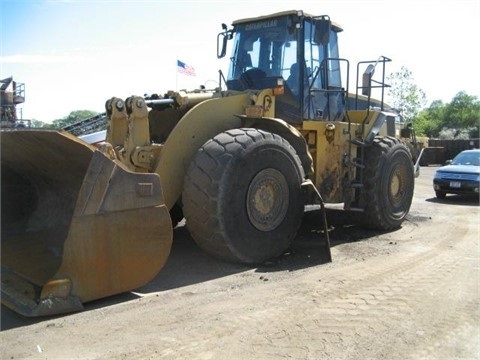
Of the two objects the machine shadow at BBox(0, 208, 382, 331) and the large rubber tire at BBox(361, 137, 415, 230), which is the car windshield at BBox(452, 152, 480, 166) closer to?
the large rubber tire at BBox(361, 137, 415, 230)

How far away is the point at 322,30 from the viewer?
7117mm

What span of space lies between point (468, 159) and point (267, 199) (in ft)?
35.5

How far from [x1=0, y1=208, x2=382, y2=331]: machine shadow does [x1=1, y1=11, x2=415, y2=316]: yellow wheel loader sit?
122mm

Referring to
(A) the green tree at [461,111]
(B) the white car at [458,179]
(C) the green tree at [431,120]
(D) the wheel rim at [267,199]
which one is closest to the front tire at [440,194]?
(B) the white car at [458,179]

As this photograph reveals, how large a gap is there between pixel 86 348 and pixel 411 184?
6.87m

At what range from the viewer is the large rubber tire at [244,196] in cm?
542

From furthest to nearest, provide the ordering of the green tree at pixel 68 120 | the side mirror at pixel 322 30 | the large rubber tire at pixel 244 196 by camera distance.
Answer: the green tree at pixel 68 120
the side mirror at pixel 322 30
the large rubber tire at pixel 244 196

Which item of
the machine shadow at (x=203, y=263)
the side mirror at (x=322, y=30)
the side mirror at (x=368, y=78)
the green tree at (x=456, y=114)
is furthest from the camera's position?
the green tree at (x=456, y=114)

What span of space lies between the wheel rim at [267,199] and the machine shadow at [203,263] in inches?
18.8

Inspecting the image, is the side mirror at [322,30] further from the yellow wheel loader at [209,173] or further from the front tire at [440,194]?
the front tire at [440,194]

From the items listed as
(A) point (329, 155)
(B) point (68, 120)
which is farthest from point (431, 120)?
(A) point (329, 155)

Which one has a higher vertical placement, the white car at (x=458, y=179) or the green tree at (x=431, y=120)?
the green tree at (x=431, y=120)

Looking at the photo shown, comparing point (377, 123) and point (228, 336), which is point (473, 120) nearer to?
point (377, 123)

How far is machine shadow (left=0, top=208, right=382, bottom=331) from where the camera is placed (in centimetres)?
449
